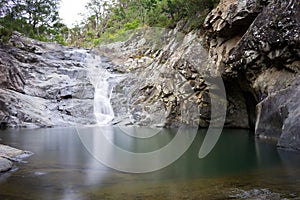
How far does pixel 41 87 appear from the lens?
3084cm

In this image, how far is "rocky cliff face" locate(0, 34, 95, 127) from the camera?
26047 millimetres

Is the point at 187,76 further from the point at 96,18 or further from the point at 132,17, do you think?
the point at 96,18

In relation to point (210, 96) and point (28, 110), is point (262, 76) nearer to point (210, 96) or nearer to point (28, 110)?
point (210, 96)

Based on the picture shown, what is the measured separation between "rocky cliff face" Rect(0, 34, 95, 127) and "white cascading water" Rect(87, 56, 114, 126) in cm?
63

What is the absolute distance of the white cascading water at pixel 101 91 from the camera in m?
30.0

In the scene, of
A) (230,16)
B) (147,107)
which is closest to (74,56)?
(147,107)

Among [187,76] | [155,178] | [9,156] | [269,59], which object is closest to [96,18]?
[187,76]

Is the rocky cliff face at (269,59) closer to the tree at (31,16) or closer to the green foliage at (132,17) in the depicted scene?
the green foliage at (132,17)

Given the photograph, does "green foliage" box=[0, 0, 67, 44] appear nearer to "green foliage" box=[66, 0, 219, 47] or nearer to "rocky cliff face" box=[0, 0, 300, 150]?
"rocky cliff face" box=[0, 0, 300, 150]

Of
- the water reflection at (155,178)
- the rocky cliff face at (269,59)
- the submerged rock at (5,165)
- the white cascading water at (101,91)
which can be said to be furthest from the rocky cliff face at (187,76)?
the submerged rock at (5,165)

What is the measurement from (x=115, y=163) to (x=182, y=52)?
17.9 m

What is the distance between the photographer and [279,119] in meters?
14.3

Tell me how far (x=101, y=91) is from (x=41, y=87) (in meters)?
6.17

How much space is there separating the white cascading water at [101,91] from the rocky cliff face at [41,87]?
0.63 m
